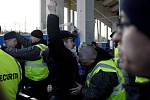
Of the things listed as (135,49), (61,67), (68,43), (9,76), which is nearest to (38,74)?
(68,43)

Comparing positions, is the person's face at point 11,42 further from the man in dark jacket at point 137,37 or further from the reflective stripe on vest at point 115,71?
the man in dark jacket at point 137,37

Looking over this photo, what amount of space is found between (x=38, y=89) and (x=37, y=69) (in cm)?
51

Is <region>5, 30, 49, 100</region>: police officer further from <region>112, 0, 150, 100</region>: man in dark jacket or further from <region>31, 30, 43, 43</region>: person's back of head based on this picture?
<region>112, 0, 150, 100</region>: man in dark jacket

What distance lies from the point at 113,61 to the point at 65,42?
1.73m

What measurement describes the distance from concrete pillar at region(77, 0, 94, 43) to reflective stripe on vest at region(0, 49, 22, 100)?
12.4 m

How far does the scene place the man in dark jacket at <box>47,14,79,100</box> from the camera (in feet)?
17.1

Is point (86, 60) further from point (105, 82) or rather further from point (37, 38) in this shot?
point (37, 38)

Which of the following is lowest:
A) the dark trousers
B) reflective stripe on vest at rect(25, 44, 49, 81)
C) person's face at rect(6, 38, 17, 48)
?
the dark trousers

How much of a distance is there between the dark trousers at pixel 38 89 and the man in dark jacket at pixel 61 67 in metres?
1.09

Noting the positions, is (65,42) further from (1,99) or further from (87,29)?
(87,29)

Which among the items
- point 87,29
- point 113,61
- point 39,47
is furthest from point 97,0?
point 113,61

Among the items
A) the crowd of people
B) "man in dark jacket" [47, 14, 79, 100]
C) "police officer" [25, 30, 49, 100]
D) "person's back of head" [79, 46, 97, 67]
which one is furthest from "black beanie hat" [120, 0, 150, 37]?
"police officer" [25, 30, 49, 100]

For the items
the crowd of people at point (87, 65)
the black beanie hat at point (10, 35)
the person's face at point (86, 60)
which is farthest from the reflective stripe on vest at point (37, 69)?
the person's face at point (86, 60)

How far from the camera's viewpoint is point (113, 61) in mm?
4031
